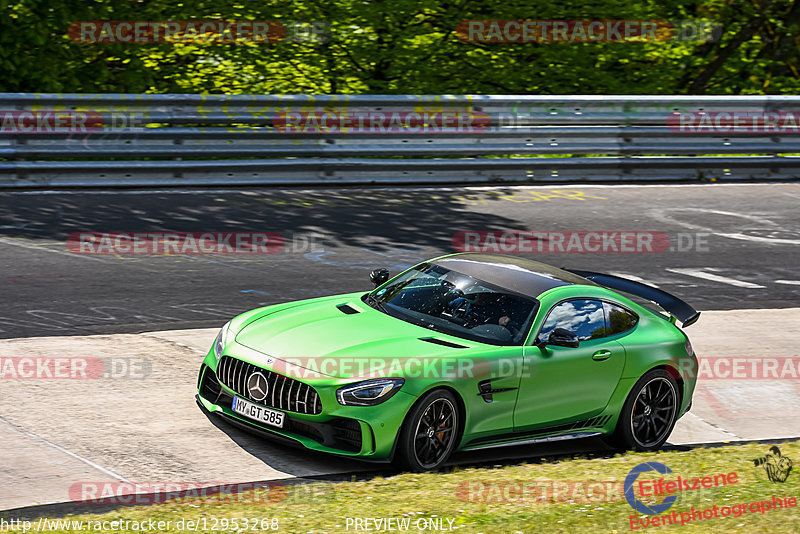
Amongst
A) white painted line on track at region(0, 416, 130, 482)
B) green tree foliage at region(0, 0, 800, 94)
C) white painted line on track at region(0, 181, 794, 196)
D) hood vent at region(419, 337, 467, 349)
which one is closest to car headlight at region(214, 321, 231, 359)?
white painted line on track at region(0, 416, 130, 482)

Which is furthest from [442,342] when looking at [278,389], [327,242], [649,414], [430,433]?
[327,242]

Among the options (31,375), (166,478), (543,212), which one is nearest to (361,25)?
(543,212)

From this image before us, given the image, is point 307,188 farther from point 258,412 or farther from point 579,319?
point 258,412

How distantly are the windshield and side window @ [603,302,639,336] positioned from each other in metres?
0.70

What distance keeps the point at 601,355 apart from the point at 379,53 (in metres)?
11.2

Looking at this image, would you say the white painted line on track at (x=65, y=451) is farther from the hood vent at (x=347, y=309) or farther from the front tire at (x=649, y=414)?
the front tire at (x=649, y=414)

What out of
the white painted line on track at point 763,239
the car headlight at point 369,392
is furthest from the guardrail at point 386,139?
the car headlight at point 369,392

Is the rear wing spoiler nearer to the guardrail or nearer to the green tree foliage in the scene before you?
the guardrail

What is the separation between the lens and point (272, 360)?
7.21 metres

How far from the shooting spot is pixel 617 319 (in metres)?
8.29

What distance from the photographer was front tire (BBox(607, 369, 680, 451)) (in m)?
8.23

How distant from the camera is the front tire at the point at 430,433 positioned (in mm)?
6969

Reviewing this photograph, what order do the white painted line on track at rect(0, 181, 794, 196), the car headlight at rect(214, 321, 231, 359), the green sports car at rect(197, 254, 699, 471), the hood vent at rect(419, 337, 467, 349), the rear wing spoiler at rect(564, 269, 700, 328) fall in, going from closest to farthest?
the green sports car at rect(197, 254, 699, 471), the hood vent at rect(419, 337, 467, 349), the car headlight at rect(214, 321, 231, 359), the rear wing spoiler at rect(564, 269, 700, 328), the white painted line on track at rect(0, 181, 794, 196)

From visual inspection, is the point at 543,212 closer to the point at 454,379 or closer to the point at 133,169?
the point at 133,169
